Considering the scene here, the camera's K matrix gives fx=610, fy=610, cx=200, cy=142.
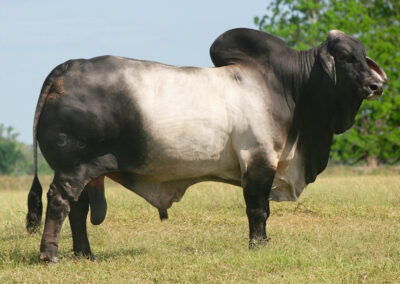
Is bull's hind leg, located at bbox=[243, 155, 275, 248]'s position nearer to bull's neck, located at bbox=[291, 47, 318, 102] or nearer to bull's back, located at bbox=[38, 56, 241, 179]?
bull's back, located at bbox=[38, 56, 241, 179]

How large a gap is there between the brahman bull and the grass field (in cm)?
41

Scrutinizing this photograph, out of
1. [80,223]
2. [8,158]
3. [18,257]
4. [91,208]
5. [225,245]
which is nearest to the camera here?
[91,208]

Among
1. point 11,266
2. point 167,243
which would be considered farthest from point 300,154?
point 11,266

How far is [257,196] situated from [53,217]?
179cm

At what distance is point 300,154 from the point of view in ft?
18.9

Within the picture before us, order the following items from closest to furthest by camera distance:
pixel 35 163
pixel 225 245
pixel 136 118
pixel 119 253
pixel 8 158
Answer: pixel 136 118 < pixel 35 163 < pixel 119 253 < pixel 225 245 < pixel 8 158

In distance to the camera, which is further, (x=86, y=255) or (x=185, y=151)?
(x=86, y=255)

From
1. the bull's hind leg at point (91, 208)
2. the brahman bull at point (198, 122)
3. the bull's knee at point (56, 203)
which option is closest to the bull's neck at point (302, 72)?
the brahman bull at point (198, 122)

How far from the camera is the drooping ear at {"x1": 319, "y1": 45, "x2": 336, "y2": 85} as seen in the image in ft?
18.1

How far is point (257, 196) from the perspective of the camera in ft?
17.9

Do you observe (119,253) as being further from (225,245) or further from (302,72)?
(302,72)

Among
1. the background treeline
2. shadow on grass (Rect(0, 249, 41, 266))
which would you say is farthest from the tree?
shadow on grass (Rect(0, 249, 41, 266))

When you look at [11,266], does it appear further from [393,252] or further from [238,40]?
[393,252]

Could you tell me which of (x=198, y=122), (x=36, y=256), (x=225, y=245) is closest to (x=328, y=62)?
(x=198, y=122)
